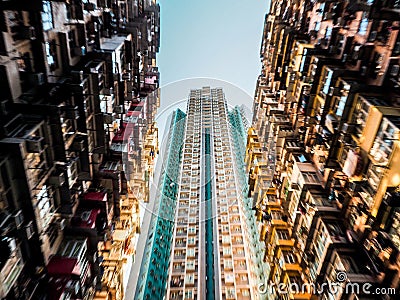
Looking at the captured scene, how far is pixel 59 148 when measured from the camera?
13.2m

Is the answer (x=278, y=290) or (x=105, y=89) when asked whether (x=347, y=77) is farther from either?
(x=278, y=290)

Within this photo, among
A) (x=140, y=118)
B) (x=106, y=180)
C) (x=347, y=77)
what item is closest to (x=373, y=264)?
(x=347, y=77)

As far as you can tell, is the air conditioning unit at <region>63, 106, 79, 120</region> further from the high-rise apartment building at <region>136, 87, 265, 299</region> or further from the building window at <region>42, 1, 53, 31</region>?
the high-rise apartment building at <region>136, 87, 265, 299</region>

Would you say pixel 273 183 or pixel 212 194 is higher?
pixel 273 183

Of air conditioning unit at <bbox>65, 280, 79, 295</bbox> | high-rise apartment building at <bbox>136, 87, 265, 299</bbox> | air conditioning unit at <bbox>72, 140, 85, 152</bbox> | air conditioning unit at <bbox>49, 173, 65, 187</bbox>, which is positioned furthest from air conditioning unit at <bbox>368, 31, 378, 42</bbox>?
high-rise apartment building at <bbox>136, 87, 265, 299</bbox>

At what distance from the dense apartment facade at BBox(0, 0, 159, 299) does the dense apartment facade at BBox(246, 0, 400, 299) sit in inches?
571

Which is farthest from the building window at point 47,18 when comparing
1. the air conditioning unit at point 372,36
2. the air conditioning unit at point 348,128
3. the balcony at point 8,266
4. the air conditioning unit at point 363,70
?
the air conditioning unit at point 363,70

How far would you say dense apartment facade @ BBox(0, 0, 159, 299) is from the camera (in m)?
10.2

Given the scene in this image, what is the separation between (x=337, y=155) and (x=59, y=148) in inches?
688

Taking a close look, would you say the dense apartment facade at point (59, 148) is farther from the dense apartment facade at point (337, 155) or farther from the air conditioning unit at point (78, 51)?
the dense apartment facade at point (337, 155)

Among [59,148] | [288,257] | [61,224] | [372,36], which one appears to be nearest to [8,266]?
[61,224]

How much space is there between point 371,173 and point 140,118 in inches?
876

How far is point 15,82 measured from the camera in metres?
10.6

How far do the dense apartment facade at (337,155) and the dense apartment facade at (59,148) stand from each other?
14511 millimetres
